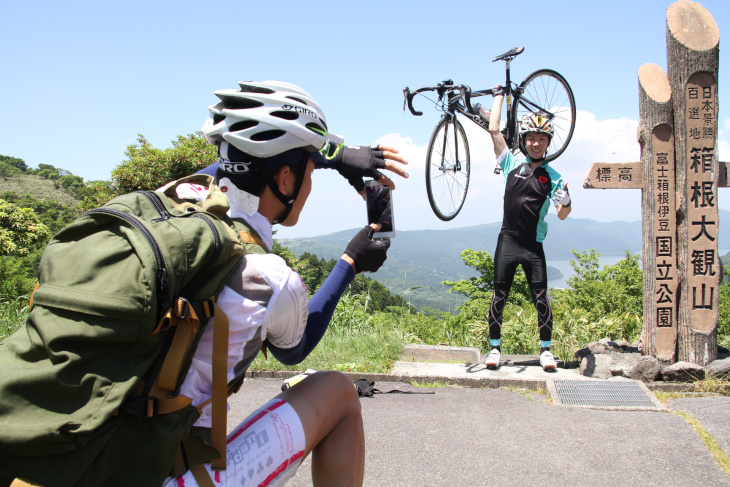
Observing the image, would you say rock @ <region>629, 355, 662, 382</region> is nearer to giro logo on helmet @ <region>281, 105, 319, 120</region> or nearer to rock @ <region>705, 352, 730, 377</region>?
rock @ <region>705, 352, 730, 377</region>

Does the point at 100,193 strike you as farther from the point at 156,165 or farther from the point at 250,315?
the point at 250,315

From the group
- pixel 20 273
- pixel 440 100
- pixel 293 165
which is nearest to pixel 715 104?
pixel 440 100

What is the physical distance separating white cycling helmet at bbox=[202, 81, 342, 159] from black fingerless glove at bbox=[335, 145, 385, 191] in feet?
0.58

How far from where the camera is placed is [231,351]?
1.42 metres

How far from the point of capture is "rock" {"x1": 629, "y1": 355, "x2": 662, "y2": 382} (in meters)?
4.52

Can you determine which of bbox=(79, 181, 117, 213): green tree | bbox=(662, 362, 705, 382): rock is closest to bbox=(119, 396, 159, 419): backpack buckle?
bbox=(662, 362, 705, 382): rock

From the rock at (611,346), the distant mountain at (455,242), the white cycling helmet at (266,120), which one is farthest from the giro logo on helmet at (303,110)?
the distant mountain at (455,242)

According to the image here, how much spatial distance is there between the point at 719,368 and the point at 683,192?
1566 mm

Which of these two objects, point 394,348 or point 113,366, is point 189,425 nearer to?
point 113,366

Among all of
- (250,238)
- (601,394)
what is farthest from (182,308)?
(601,394)

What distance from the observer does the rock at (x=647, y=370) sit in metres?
4.52

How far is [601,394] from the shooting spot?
165 inches

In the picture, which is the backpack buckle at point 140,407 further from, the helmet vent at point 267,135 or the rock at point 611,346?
the rock at point 611,346

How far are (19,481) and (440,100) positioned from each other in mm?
4995
